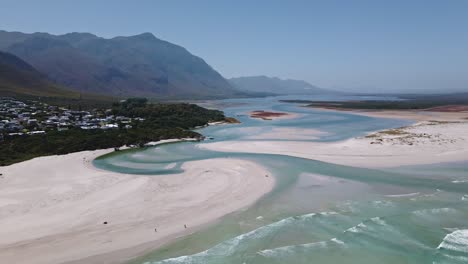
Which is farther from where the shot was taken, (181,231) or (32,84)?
(32,84)

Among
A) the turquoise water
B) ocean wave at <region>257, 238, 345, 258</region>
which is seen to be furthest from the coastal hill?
ocean wave at <region>257, 238, 345, 258</region>

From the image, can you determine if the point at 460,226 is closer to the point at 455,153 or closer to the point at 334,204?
the point at 334,204

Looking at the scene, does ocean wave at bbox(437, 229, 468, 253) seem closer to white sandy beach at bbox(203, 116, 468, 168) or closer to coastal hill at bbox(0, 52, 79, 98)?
white sandy beach at bbox(203, 116, 468, 168)

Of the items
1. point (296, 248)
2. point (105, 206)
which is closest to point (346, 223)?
point (296, 248)

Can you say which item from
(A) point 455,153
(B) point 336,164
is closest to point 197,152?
(B) point 336,164

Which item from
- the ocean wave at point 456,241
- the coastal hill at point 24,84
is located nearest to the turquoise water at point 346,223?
the ocean wave at point 456,241

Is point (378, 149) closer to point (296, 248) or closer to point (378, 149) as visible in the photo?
point (378, 149)

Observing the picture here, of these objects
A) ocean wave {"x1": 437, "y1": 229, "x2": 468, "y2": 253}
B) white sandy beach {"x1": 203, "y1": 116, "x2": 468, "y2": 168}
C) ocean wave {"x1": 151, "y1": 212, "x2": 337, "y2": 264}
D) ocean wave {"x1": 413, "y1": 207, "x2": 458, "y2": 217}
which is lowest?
ocean wave {"x1": 151, "y1": 212, "x2": 337, "y2": 264}
